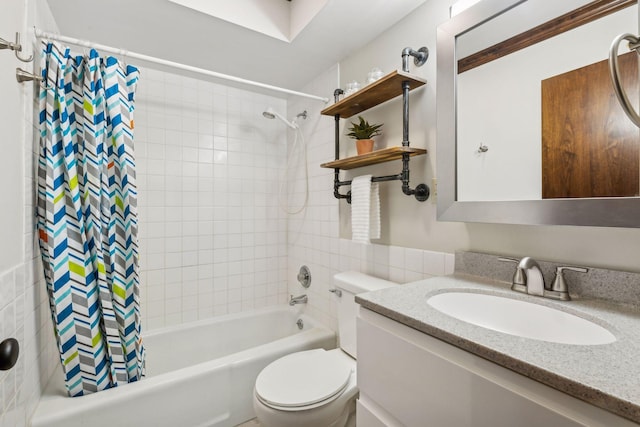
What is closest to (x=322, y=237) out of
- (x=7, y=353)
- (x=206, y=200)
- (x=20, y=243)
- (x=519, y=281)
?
(x=206, y=200)

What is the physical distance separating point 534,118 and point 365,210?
79 cm

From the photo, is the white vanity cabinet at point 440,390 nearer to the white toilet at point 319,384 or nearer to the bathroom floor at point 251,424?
the white toilet at point 319,384

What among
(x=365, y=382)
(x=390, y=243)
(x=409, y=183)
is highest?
(x=409, y=183)

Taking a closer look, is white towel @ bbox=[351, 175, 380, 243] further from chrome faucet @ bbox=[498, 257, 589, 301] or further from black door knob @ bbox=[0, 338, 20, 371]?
black door knob @ bbox=[0, 338, 20, 371]

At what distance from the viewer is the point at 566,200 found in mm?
866

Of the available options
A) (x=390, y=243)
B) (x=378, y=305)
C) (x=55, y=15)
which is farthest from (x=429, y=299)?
(x=55, y=15)

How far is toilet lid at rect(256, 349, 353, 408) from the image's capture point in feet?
3.86

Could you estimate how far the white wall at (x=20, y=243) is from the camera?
84cm

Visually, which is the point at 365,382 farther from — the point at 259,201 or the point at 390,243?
the point at 259,201

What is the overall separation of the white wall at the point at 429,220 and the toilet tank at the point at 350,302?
23 cm

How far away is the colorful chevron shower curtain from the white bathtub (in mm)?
97

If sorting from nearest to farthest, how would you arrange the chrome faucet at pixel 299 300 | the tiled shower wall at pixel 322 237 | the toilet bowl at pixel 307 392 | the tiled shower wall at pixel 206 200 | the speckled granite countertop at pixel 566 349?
1. the speckled granite countertop at pixel 566 349
2. the toilet bowl at pixel 307 392
3. the tiled shower wall at pixel 322 237
4. the tiled shower wall at pixel 206 200
5. the chrome faucet at pixel 299 300

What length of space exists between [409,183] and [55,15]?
6.29ft

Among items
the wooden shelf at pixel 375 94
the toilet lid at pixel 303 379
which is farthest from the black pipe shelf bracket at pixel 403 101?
the toilet lid at pixel 303 379
